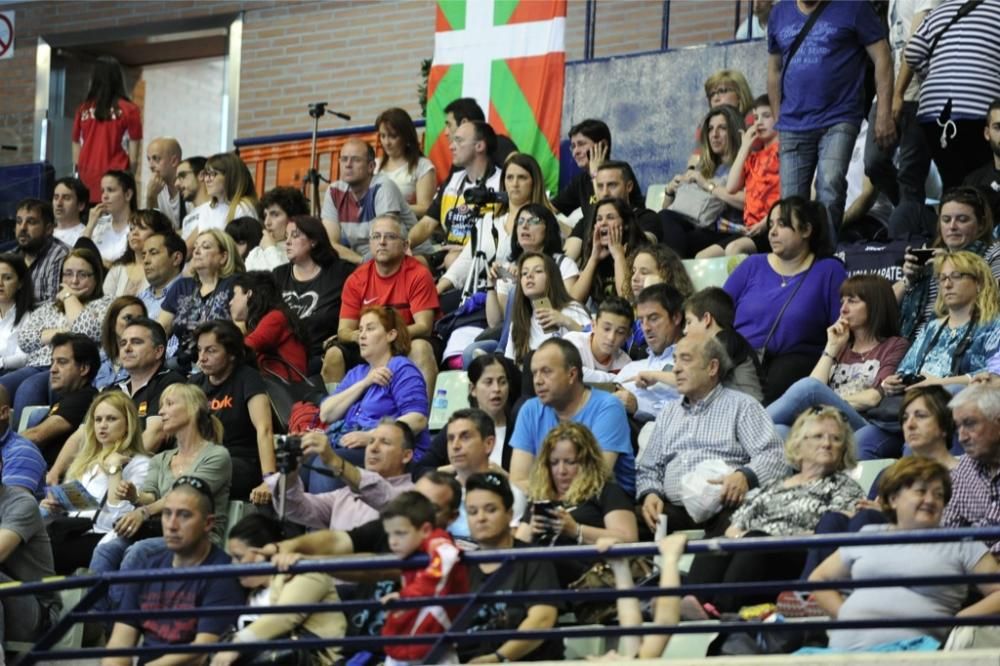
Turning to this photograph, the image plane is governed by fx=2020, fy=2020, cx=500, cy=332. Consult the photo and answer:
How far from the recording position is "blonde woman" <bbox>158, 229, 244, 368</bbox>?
1065cm

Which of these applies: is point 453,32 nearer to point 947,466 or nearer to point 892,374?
point 892,374

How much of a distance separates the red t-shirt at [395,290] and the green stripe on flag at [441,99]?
2513mm

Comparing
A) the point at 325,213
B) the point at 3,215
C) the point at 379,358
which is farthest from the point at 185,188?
the point at 379,358

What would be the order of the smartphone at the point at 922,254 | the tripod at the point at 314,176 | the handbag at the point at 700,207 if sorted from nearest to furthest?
the smartphone at the point at 922,254
the handbag at the point at 700,207
the tripod at the point at 314,176

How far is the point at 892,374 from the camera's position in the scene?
8547mm

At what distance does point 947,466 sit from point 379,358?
9.73 ft

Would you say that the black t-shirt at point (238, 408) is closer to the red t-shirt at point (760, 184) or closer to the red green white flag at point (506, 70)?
the red t-shirt at point (760, 184)

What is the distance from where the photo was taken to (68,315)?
1137 cm

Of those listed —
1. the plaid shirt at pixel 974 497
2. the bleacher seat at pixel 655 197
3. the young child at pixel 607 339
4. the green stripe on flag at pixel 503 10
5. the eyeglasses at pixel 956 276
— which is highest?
the green stripe on flag at pixel 503 10

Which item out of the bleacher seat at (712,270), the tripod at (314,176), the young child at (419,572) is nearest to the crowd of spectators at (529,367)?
the young child at (419,572)

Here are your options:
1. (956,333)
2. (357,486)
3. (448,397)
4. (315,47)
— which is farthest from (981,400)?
(315,47)

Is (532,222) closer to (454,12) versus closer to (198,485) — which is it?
(198,485)

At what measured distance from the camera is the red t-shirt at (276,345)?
32.1ft

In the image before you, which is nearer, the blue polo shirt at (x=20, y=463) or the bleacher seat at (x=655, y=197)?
the blue polo shirt at (x=20, y=463)
